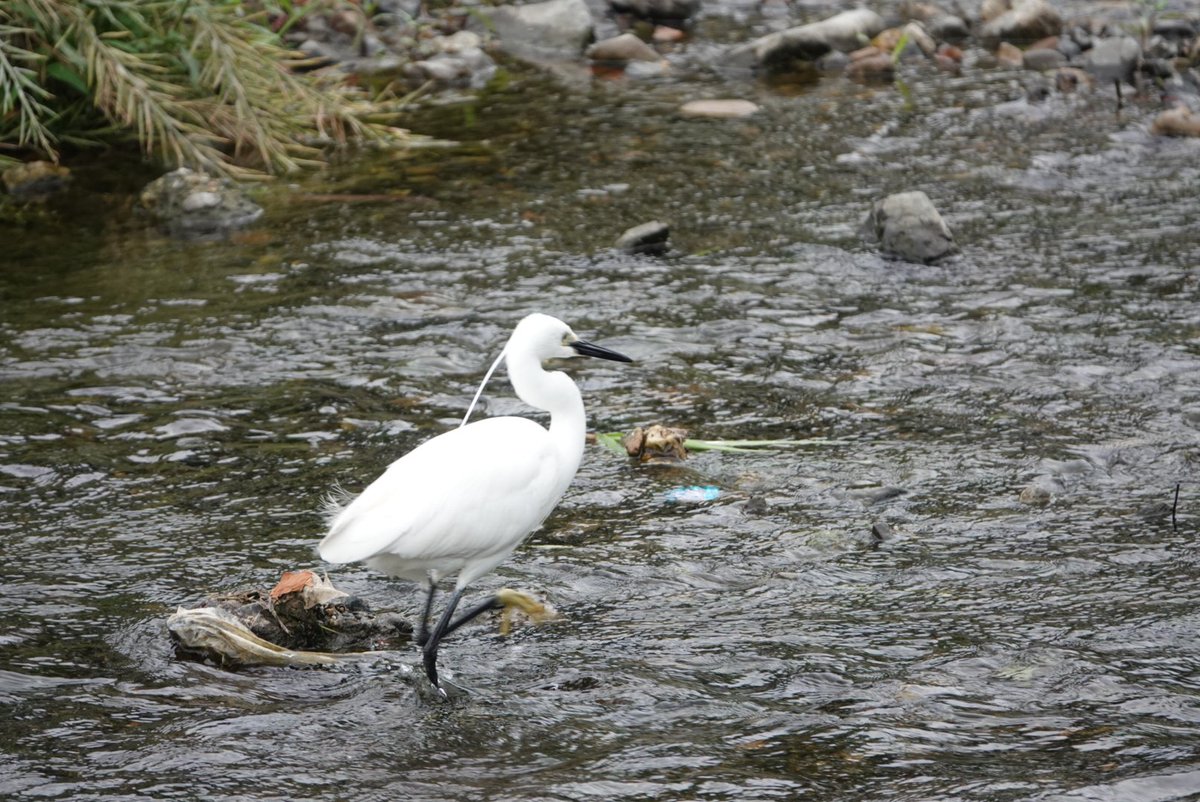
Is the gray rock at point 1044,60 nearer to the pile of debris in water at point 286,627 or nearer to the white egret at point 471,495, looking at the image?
the white egret at point 471,495

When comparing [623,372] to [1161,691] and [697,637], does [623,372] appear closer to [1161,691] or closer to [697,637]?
[697,637]

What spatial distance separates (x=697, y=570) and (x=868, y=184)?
4317 millimetres

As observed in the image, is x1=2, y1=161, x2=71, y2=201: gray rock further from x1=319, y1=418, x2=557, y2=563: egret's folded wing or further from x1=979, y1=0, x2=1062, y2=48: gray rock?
x1=979, y1=0, x2=1062, y2=48: gray rock

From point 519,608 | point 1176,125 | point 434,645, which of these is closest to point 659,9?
point 1176,125

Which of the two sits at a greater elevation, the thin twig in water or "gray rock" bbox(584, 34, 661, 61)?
"gray rock" bbox(584, 34, 661, 61)

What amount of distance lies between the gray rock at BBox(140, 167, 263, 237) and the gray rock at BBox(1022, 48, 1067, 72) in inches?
230

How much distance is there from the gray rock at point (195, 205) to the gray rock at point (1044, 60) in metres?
5.83

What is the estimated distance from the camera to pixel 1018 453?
5.11 metres

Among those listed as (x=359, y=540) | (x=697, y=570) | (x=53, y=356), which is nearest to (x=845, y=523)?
(x=697, y=570)

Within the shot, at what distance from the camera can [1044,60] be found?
35.0 feet

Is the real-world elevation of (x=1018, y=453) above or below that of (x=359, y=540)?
below

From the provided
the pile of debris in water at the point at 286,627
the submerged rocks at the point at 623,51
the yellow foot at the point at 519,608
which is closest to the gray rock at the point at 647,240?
the yellow foot at the point at 519,608

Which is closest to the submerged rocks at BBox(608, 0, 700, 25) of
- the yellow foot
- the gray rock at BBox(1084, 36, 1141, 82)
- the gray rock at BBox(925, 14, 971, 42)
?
the gray rock at BBox(925, 14, 971, 42)

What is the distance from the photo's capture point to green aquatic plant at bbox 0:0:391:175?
26.8 feet
